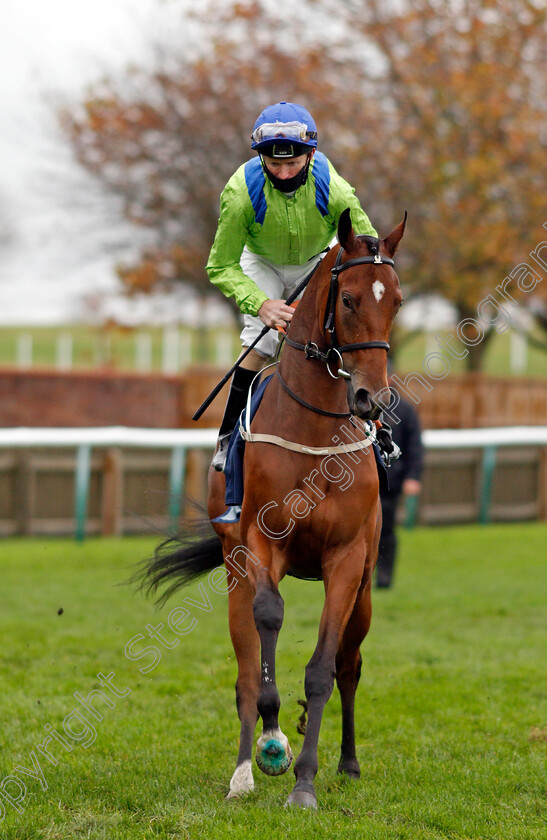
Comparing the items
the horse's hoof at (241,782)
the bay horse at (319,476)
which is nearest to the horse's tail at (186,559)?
the bay horse at (319,476)

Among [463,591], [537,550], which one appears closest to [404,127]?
[537,550]

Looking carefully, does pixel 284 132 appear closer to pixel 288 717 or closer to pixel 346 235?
pixel 346 235

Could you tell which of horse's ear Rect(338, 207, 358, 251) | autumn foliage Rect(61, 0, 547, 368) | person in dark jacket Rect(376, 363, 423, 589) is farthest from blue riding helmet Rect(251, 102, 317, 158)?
autumn foliage Rect(61, 0, 547, 368)

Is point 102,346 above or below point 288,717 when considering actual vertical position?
above

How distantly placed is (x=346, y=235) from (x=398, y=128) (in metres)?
16.6

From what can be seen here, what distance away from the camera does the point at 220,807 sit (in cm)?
394

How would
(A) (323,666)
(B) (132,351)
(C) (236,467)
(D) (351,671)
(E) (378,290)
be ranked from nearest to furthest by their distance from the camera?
1. (E) (378,290)
2. (A) (323,666)
3. (C) (236,467)
4. (D) (351,671)
5. (B) (132,351)

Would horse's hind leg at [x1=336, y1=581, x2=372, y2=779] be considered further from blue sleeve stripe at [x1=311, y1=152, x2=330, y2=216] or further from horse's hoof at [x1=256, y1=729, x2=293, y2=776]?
blue sleeve stripe at [x1=311, y1=152, x2=330, y2=216]

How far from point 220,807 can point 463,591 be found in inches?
242

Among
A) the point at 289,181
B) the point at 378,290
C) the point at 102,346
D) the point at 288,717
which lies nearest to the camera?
the point at 378,290

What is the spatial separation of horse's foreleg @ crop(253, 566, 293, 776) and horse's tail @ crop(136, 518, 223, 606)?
4.26ft

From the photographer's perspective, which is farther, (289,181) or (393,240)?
(289,181)

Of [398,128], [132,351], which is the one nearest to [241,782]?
[398,128]

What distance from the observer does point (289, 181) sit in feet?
13.9
